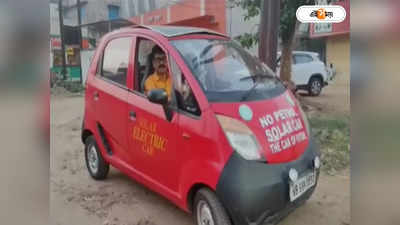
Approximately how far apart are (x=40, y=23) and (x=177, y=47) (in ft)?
3.62

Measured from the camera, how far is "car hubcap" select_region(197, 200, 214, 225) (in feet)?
6.28

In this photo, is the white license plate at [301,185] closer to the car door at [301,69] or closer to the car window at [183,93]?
the car window at [183,93]

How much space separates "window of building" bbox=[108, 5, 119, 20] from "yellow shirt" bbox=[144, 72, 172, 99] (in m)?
0.57

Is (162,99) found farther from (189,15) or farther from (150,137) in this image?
(189,15)

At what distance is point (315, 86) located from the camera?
2.84 metres

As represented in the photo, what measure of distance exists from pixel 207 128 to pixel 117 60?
1226 mm

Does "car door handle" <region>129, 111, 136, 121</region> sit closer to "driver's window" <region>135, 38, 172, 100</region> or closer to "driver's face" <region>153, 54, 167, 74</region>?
"driver's window" <region>135, 38, 172, 100</region>

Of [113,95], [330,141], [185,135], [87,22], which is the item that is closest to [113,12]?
[87,22]

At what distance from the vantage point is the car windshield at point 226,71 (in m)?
2.02

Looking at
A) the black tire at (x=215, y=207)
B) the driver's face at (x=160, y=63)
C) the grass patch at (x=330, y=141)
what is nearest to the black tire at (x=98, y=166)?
the driver's face at (x=160, y=63)

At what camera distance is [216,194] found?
1844 mm

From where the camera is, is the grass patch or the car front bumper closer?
the car front bumper

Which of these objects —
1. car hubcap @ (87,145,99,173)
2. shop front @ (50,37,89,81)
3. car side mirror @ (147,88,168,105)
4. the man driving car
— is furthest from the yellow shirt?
car hubcap @ (87,145,99,173)

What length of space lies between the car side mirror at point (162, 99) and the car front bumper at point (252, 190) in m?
0.56
